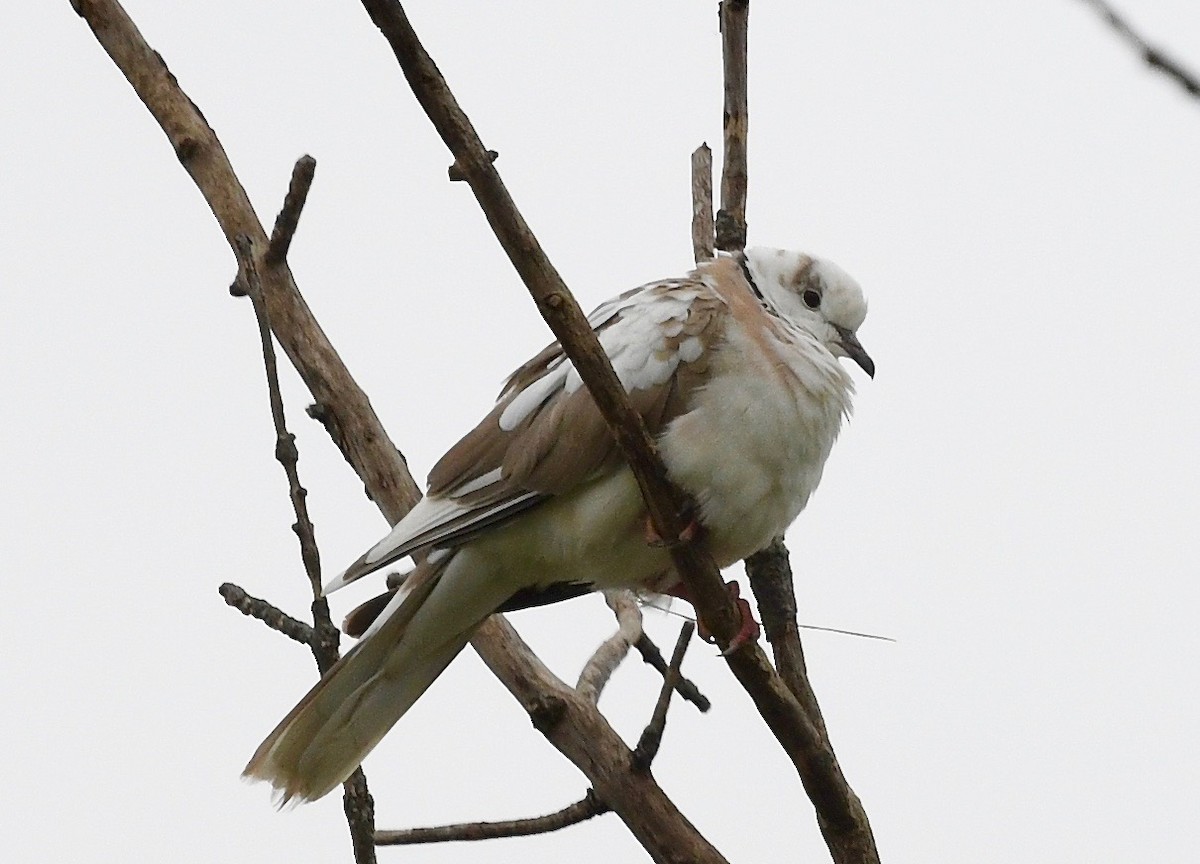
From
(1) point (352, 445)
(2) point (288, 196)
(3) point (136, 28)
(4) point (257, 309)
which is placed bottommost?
(1) point (352, 445)

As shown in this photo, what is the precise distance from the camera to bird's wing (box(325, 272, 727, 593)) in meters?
3.00

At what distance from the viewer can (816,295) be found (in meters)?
3.64

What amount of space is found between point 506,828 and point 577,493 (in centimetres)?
68

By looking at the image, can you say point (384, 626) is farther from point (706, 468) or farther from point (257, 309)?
point (257, 309)

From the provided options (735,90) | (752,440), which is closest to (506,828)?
(752,440)

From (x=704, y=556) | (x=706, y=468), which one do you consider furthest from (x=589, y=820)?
(x=706, y=468)

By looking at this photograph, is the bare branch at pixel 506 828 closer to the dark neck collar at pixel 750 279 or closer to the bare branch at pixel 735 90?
the dark neck collar at pixel 750 279

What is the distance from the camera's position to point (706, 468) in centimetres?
294

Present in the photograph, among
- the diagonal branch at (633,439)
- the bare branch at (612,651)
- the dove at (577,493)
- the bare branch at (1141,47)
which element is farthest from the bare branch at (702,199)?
the bare branch at (1141,47)

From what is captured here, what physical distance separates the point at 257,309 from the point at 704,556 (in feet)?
3.00

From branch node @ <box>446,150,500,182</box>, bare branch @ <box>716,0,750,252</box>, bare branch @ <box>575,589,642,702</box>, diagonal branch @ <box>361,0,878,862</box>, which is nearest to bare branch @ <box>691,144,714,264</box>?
bare branch @ <box>716,0,750,252</box>

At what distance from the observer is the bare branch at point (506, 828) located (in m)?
2.70

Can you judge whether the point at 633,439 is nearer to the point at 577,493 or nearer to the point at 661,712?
the point at 661,712

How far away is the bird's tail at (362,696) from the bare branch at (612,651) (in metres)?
0.26
